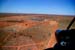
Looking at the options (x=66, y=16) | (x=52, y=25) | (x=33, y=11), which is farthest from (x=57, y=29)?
(x=33, y=11)

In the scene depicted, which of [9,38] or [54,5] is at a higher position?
[54,5]

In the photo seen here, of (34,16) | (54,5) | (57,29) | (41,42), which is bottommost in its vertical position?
(41,42)

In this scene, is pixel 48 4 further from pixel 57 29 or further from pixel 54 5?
pixel 57 29

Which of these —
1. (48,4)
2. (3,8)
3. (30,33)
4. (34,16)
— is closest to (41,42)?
(30,33)
